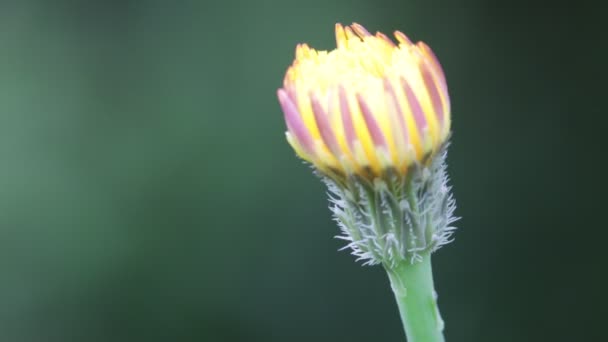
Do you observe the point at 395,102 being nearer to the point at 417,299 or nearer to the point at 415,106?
the point at 415,106

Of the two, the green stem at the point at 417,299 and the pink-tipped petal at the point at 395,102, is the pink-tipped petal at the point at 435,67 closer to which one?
the pink-tipped petal at the point at 395,102

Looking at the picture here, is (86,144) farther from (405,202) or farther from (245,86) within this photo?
(405,202)

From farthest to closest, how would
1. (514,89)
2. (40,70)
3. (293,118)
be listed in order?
1. (40,70)
2. (514,89)
3. (293,118)

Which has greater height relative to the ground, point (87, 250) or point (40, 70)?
point (40, 70)

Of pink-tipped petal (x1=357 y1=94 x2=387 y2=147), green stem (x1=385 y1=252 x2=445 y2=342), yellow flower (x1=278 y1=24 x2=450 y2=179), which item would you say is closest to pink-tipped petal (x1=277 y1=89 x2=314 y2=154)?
yellow flower (x1=278 y1=24 x2=450 y2=179)

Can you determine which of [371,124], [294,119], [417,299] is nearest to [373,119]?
[371,124]

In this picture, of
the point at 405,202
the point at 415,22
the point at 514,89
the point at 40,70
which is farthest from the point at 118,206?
the point at 405,202

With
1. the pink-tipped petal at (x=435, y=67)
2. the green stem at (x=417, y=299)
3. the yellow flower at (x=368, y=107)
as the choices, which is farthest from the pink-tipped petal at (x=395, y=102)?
the green stem at (x=417, y=299)
